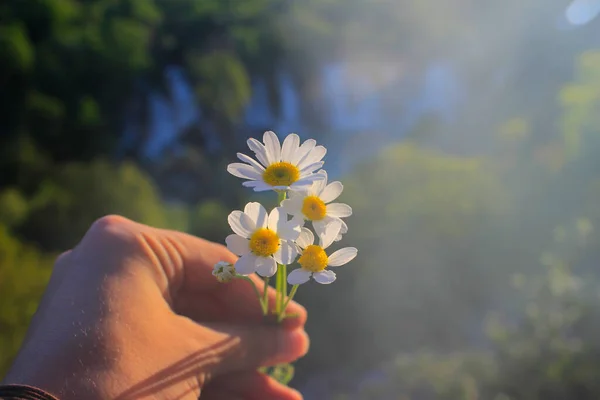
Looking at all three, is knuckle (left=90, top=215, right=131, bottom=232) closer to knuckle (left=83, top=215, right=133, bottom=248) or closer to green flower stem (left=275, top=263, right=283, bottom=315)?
knuckle (left=83, top=215, right=133, bottom=248)

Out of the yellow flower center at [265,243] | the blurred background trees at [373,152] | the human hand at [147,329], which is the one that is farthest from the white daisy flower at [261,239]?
the blurred background trees at [373,152]

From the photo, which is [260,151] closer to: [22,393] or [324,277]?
[324,277]

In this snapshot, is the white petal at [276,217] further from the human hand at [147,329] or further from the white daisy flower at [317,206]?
the human hand at [147,329]

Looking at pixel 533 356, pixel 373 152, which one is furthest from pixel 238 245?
pixel 373 152

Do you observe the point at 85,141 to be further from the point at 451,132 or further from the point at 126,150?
the point at 451,132

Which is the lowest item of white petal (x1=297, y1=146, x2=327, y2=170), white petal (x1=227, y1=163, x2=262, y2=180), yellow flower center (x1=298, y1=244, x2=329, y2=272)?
yellow flower center (x1=298, y1=244, x2=329, y2=272)

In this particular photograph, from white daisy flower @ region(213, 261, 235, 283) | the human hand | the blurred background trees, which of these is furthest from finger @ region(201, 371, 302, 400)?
the blurred background trees

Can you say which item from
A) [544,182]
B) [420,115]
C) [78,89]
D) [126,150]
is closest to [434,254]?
[544,182]
